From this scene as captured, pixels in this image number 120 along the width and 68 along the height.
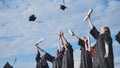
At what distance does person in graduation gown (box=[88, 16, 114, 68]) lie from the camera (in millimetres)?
10844

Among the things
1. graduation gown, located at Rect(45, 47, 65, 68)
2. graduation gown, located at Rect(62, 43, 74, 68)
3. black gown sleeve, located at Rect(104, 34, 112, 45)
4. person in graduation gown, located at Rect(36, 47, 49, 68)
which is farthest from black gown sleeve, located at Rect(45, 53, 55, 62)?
black gown sleeve, located at Rect(104, 34, 112, 45)

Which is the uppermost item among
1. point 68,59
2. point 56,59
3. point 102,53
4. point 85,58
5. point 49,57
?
point 49,57

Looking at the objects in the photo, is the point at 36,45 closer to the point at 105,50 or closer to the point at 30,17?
the point at 30,17

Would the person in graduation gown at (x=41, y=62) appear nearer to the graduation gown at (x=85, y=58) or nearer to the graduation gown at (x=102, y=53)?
the graduation gown at (x=85, y=58)

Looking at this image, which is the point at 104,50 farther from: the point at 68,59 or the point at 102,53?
the point at 68,59

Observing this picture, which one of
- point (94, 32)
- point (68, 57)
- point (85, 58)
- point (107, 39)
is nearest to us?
point (107, 39)

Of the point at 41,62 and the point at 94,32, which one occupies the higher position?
the point at 41,62

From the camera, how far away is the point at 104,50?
11.0 meters

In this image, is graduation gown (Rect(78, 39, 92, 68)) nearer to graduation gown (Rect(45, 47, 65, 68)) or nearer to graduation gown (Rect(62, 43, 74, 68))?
graduation gown (Rect(62, 43, 74, 68))

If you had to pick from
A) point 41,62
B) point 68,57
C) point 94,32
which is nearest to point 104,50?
point 94,32

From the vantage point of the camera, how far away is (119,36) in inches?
551

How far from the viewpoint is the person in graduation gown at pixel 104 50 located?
1084 cm

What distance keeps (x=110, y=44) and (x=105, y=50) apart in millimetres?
233

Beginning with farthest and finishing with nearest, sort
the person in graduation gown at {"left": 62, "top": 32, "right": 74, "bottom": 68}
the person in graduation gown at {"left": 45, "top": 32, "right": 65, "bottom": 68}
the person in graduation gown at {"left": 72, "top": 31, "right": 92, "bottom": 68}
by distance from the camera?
the person in graduation gown at {"left": 45, "top": 32, "right": 65, "bottom": 68} → the person in graduation gown at {"left": 62, "top": 32, "right": 74, "bottom": 68} → the person in graduation gown at {"left": 72, "top": 31, "right": 92, "bottom": 68}
